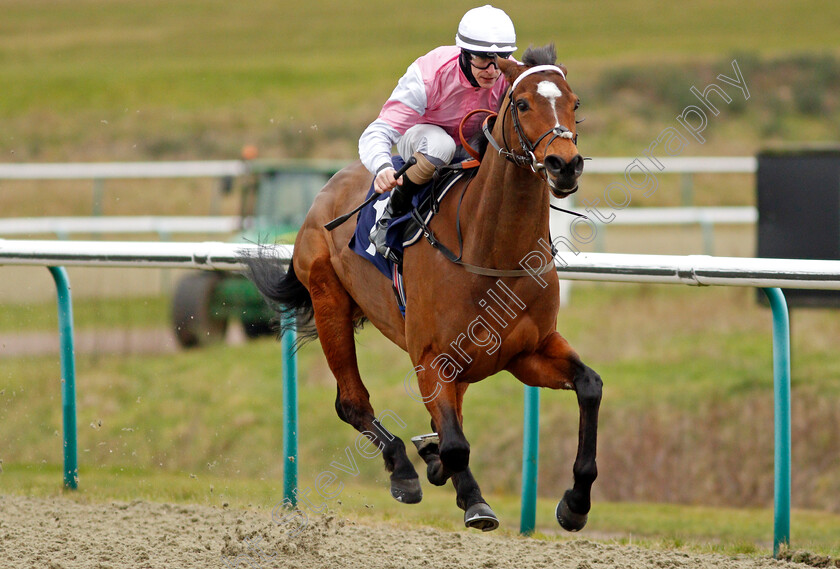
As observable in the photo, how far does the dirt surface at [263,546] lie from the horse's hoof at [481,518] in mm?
497

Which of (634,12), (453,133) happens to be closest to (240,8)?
(634,12)

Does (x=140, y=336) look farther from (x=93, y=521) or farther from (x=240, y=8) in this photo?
(x=240, y=8)

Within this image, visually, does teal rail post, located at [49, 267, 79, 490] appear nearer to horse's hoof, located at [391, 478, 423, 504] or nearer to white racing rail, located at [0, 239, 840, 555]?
white racing rail, located at [0, 239, 840, 555]

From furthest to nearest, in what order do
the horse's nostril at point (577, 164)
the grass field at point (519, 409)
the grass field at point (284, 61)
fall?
the grass field at point (284, 61) → the grass field at point (519, 409) → the horse's nostril at point (577, 164)

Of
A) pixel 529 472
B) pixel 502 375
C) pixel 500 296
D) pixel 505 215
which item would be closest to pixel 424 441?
pixel 529 472

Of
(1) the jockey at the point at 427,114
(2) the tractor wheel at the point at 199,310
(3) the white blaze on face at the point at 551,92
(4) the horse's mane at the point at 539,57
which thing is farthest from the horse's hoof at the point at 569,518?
(2) the tractor wheel at the point at 199,310

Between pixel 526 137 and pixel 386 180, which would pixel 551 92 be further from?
pixel 386 180

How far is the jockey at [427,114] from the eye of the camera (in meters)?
4.05

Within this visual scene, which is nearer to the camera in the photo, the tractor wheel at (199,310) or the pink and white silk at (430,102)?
the pink and white silk at (430,102)

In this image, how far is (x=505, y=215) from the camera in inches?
148

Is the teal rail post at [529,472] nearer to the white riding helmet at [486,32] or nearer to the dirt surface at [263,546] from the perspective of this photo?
the dirt surface at [263,546]

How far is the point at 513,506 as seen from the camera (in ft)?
A: 21.7

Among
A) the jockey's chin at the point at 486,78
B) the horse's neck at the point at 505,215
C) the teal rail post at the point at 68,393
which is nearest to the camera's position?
the horse's neck at the point at 505,215

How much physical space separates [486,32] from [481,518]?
1696 millimetres
